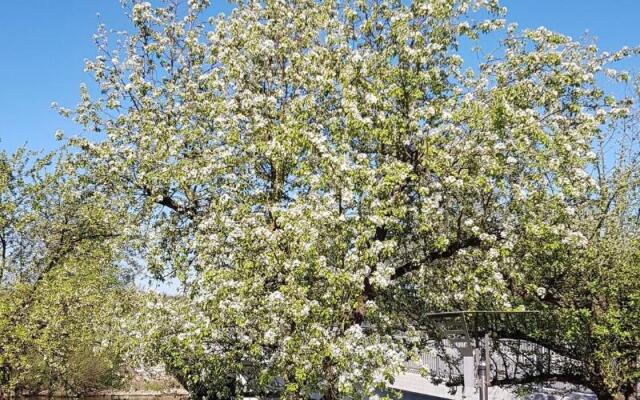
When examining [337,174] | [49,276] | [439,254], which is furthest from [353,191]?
[49,276]

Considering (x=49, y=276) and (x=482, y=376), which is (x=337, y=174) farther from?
(x=49, y=276)

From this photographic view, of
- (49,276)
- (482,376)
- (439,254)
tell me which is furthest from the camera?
(49,276)

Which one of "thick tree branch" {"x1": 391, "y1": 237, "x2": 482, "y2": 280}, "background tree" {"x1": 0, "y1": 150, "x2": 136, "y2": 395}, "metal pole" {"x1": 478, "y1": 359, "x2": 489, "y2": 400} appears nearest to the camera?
"metal pole" {"x1": 478, "y1": 359, "x2": 489, "y2": 400}

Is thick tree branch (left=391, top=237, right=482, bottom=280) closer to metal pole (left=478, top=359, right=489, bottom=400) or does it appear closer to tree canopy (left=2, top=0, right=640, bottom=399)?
Answer: tree canopy (left=2, top=0, right=640, bottom=399)

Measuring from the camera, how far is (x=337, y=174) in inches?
566

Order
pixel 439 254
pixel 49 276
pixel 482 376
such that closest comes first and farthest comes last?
1. pixel 482 376
2. pixel 439 254
3. pixel 49 276

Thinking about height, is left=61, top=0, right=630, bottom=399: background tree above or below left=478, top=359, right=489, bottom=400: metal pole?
above

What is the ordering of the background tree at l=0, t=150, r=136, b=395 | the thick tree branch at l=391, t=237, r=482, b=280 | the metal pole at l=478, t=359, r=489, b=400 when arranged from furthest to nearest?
1. the background tree at l=0, t=150, r=136, b=395
2. the thick tree branch at l=391, t=237, r=482, b=280
3. the metal pole at l=478, t=359, r=489, b=400

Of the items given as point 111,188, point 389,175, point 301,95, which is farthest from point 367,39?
point 111,188

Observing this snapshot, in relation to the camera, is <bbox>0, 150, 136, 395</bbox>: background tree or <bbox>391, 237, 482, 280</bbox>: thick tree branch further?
<bbox>0, 150, 136, 395</bbox>: background tree

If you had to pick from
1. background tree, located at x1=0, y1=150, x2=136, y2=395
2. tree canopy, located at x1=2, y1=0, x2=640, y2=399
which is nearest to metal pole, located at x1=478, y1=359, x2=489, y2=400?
tree canopy, located at x1=2, y1=0, x2=640, y2=399

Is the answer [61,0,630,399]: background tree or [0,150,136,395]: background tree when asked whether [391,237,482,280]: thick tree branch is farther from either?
[0,150,136,395]: background tree

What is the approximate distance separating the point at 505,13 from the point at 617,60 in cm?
323

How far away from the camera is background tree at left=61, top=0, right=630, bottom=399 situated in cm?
1391
